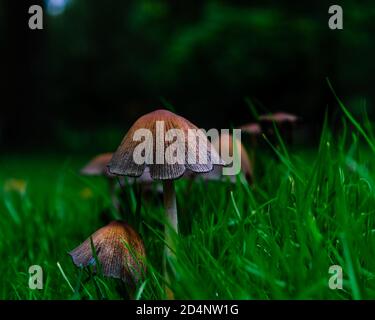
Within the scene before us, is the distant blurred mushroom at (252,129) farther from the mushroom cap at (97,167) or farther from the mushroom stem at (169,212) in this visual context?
the mushroom stem at (169,212)

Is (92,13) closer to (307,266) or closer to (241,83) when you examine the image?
(241,83)

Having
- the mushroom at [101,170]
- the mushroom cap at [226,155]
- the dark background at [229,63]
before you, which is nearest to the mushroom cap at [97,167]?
the mushroom at [101,170]

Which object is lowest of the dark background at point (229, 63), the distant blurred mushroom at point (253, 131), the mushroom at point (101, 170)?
the mushroom at point (101, 170)

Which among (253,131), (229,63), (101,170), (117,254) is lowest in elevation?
(117,254)

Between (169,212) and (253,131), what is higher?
(253,131)

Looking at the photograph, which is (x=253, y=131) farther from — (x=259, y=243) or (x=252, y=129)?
(x=259, y=243)

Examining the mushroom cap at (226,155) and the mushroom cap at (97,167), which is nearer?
the mushroom cap at (226,155)

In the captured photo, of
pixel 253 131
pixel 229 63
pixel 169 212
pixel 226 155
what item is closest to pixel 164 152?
pixel 169 212

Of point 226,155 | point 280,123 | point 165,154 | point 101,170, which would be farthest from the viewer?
point 101,170
